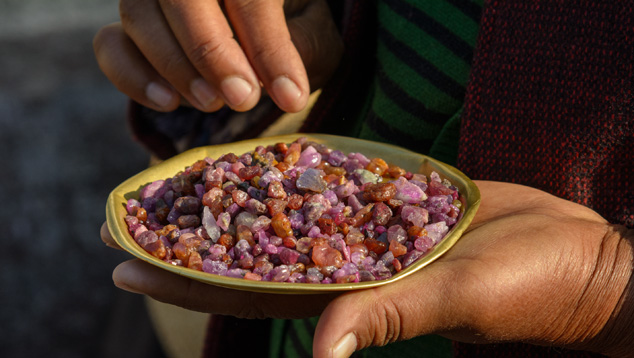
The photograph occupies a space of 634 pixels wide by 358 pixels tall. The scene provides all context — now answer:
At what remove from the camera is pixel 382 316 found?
502mm

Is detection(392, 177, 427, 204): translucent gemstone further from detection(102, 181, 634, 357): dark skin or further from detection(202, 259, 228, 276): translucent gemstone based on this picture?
detection(202, 259, 228, 276): translucent gemstone

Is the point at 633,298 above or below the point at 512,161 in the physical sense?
below

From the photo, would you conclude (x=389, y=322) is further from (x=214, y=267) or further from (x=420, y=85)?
(x=420, y=85)

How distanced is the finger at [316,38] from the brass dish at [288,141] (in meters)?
0.17

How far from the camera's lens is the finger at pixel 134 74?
85 centimetres

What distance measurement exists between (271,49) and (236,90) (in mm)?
72

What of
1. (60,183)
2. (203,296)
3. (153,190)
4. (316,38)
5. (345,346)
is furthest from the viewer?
(60,183)

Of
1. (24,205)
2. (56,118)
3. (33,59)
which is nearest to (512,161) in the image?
(24,205)

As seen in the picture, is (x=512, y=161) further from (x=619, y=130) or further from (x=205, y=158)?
(x=205, y=158)

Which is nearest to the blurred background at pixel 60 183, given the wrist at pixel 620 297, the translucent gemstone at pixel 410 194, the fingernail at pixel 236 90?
the fingernail at pixel 236 90

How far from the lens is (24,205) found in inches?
70.5

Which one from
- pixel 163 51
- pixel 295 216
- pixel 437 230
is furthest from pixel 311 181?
pixel 163 51

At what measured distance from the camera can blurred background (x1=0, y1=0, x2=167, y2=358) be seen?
1528 mm

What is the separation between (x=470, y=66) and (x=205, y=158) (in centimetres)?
36
